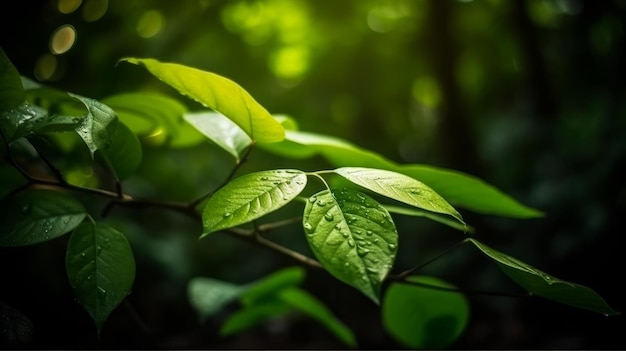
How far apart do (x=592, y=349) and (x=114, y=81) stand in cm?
129

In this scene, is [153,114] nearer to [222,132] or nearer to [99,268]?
[222,132]

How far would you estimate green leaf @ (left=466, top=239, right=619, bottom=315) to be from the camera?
0.32 metres

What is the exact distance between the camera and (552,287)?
0.33 m

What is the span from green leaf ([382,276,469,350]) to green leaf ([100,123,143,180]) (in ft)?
1.28

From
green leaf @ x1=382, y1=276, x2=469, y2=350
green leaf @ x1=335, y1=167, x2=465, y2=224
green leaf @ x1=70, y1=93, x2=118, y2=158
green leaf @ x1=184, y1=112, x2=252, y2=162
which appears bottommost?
green leaf @ x1=382, y1=276, x2=469, y2=350

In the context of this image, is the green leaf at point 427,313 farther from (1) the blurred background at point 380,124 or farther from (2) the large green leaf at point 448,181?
(1) the blurred background at point 380,124

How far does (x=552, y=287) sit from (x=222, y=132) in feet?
1.23

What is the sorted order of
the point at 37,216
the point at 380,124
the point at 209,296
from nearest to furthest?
the point at 37,216 → the point at 209,296 → the point at 380,124

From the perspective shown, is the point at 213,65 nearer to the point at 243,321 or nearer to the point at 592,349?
the point at 243,321

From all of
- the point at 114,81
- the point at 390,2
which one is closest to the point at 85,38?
the point at 114,81

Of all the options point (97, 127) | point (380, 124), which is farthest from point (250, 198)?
point (380, 124)

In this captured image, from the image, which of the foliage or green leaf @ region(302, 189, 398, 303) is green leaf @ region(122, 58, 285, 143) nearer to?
the foliage

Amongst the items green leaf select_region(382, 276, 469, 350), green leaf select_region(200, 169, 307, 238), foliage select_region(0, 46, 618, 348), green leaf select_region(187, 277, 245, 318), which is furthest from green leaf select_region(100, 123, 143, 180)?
green leaf select_region(382, 276, 469, 350)

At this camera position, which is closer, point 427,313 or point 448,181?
point 448,181
